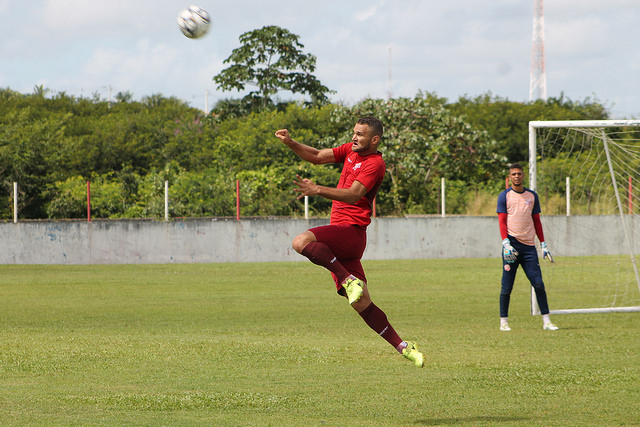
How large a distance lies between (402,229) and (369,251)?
1.40m

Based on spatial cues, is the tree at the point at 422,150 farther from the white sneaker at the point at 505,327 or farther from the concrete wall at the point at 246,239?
the white sneaker at the point at 505,327

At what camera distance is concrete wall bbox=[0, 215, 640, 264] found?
26750 mm

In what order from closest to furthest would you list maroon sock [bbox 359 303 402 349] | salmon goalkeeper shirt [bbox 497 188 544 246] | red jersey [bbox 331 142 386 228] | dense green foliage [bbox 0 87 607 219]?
1. red jersey [bbox 331 142 386 228]
2. maroon sock [bbox 359 303 402 349]
3. salmon goalkeeper shirt [bbox 497 188 544 246]
4. dense green foliage [bbox 0 87 607 219]

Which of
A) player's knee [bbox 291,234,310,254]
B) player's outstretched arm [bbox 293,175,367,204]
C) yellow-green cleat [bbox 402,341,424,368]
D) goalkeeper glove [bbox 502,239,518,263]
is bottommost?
yellow-green cleat [bbox 402,341,424,368]

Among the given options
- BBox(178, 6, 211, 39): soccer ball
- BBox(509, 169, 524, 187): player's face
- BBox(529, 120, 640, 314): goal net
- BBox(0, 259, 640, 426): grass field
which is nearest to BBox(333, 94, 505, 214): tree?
BBox(529, 120, 640, 314): goal net

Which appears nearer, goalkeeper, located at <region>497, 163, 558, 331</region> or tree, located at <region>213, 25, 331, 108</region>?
goalkeeper, located at <region>497, 163, 558, 331</region>

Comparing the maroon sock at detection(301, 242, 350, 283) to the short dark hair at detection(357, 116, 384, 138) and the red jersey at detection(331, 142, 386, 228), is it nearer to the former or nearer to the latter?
the red jersey at detection(331, 142, 386, 228)

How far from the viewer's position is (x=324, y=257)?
22.5 ft

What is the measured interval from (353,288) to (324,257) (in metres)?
0.36

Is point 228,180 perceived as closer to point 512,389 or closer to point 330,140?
point 330,140

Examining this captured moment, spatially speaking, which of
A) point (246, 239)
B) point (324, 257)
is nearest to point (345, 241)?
point (324, 257)

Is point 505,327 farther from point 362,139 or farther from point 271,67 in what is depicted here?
point 271,67

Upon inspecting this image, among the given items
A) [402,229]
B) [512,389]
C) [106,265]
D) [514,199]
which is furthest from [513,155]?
[512,389]

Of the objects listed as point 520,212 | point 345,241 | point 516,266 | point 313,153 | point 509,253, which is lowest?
point 516,266
